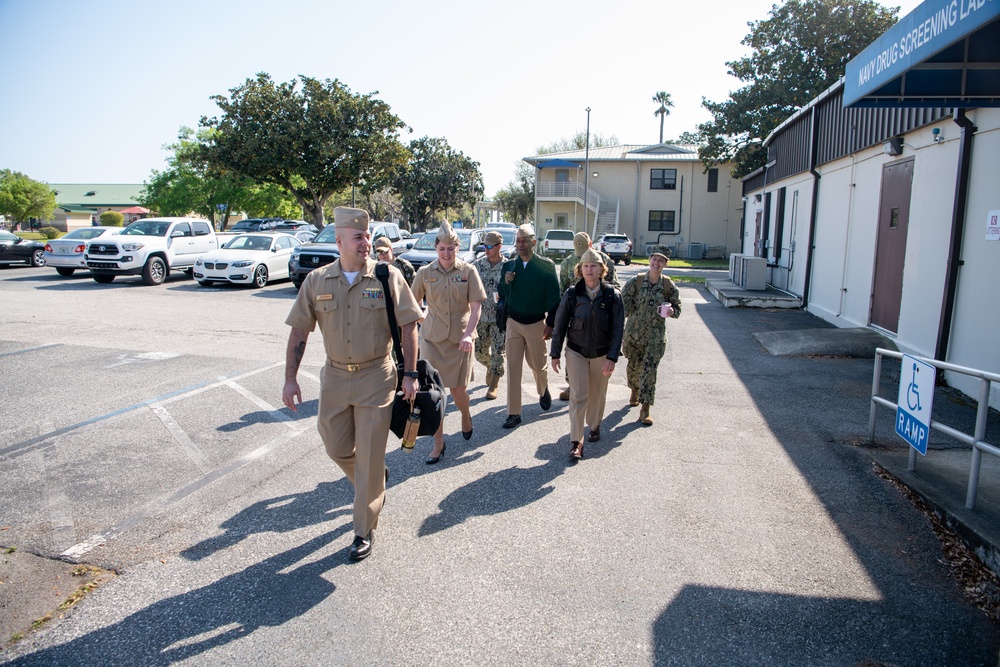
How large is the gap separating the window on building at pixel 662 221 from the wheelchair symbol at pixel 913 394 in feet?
140

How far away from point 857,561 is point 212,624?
365cm

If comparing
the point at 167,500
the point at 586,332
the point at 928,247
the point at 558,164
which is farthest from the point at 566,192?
the point at 167,500

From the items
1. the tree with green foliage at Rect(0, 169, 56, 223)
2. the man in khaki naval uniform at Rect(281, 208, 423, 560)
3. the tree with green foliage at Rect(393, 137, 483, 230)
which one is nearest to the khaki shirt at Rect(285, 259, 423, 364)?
the man in khaki naval uniform at Rect(281, 208, 423, 560)

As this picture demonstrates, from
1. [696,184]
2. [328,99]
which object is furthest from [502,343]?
[696,184]

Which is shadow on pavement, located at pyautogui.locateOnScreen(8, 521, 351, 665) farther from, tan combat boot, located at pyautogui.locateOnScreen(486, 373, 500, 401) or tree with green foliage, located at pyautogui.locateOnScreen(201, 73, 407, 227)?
tree with green foliage, located at pyautogui.locateOnScreen(201, 73, 407, 227)

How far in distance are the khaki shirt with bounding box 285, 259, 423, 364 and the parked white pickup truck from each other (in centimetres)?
1711

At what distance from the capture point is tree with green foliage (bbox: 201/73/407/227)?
3161cm

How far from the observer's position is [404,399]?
13.9 ft

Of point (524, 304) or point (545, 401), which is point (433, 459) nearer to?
point (524, 304)

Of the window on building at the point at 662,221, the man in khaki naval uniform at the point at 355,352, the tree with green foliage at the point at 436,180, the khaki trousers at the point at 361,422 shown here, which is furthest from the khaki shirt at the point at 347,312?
the tree with green foliage at the point at 436,180

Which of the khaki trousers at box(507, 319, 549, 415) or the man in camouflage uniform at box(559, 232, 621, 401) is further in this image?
the man in camouflage uniform at box(559, 232, 621, 401)

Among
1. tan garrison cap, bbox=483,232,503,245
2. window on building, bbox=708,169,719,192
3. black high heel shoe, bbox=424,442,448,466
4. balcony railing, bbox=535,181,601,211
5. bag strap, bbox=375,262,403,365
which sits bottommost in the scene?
black high heel shoe, bbox=424,442,448,466

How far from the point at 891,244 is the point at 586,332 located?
762 centimetres

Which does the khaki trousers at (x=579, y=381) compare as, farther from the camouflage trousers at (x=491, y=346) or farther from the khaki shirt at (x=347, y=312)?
the khaki shirt at (x=347, y=312)
